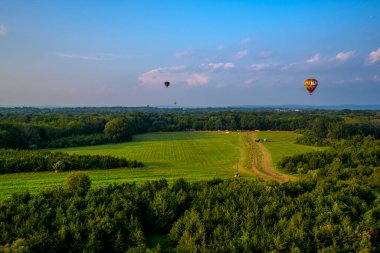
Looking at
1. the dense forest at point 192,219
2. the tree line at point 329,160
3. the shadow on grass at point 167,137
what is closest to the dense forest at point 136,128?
the shadow on grass at point 167,137

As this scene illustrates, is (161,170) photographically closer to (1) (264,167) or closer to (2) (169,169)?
(2) (169,169)

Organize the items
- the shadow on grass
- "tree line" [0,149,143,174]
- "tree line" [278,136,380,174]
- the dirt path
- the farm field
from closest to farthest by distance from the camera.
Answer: the farm field, "tree line" [0,149,143,174], the dirt path, "tree line" [278,136,380,174], the shadow on grass

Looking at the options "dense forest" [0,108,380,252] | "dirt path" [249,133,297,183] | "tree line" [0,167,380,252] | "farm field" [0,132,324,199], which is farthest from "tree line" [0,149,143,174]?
"tree line" [0,167,380,252]

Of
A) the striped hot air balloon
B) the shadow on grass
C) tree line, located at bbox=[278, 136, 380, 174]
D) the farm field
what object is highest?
the striped hot air balloon

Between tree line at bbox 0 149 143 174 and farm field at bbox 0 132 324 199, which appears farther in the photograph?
tree line at bbox 0 149 143 174

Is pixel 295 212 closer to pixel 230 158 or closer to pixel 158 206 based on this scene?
pixel 158 206

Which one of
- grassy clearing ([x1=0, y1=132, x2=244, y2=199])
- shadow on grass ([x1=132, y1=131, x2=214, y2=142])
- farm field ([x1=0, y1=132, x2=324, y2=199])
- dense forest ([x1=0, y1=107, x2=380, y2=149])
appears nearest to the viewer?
grassy clearing ([x1=0, y1=132, x2=244, y2=199])

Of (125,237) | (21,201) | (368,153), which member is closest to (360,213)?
(125,237)

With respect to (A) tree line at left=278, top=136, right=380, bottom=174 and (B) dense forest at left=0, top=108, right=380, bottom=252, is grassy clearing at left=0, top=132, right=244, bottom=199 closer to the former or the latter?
(A) tree line at left=278, top=136, right=380, bottom=174

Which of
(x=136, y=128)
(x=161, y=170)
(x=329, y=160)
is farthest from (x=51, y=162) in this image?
(x=136, y=128)
